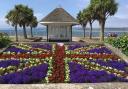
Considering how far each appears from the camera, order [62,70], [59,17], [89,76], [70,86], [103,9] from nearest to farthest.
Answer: [70,86], [89,76], [62,70], [59,17], [103,9]

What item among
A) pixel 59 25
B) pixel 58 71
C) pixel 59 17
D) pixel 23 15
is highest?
pixel 23 15

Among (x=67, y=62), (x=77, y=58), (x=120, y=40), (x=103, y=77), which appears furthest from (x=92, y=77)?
(x=120, y=40)

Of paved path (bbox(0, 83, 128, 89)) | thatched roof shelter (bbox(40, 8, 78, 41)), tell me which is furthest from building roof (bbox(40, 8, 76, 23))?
paved path (bbox(0, 83, 128, 89))

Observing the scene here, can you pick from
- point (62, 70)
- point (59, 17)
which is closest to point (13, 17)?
point (59, 17)

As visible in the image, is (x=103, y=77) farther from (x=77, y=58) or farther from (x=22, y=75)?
(x=77, y=58)

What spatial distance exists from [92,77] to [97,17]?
156ft

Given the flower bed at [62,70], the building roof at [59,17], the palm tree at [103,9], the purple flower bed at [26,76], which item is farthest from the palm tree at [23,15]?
the purple flower bed at [26,76]

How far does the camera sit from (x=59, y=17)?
40.6 meters

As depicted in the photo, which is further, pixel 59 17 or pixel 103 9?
pixel 103 9

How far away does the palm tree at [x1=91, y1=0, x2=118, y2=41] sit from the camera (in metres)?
58.3

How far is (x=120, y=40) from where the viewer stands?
25281mm

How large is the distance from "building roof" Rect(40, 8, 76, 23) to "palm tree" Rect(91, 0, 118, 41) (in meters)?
16.9

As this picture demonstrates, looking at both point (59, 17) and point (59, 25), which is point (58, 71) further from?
point (59, 17)

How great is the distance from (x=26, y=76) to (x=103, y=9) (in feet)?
152
